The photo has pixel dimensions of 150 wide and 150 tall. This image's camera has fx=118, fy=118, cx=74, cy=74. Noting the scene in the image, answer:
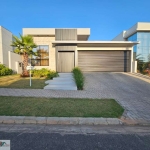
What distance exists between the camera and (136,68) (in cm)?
1434

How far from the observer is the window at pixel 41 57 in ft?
54.4

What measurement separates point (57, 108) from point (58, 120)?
842 millimetres

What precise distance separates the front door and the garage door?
1172 millimetres

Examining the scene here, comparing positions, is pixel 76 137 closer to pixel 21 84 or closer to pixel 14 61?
pixel 21 84

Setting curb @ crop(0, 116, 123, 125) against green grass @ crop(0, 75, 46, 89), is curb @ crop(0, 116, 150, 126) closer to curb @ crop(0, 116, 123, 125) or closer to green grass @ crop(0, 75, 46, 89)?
curb @ crop(0, 116, 123, 125)

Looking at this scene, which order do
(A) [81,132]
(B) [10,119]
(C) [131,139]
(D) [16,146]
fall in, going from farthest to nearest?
1. (B) [10,119]
2. (A) [81,132]
3. (C) [131,139]
4. (D) [16,146]

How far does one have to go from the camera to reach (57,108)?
15.3 feet

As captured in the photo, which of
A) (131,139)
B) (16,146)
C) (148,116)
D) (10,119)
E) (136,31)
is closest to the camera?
(16,146)

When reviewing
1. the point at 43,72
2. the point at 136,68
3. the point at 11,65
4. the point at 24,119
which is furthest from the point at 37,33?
the point at 24,119

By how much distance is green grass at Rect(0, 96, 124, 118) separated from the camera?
4.21 m

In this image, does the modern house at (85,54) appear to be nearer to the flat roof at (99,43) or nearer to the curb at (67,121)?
the flat roof at (99,43)

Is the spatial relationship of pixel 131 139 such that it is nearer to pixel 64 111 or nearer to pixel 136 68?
pixel 64 111

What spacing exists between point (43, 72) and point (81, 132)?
1048 centimetres

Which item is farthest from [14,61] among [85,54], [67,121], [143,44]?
[143,44]
